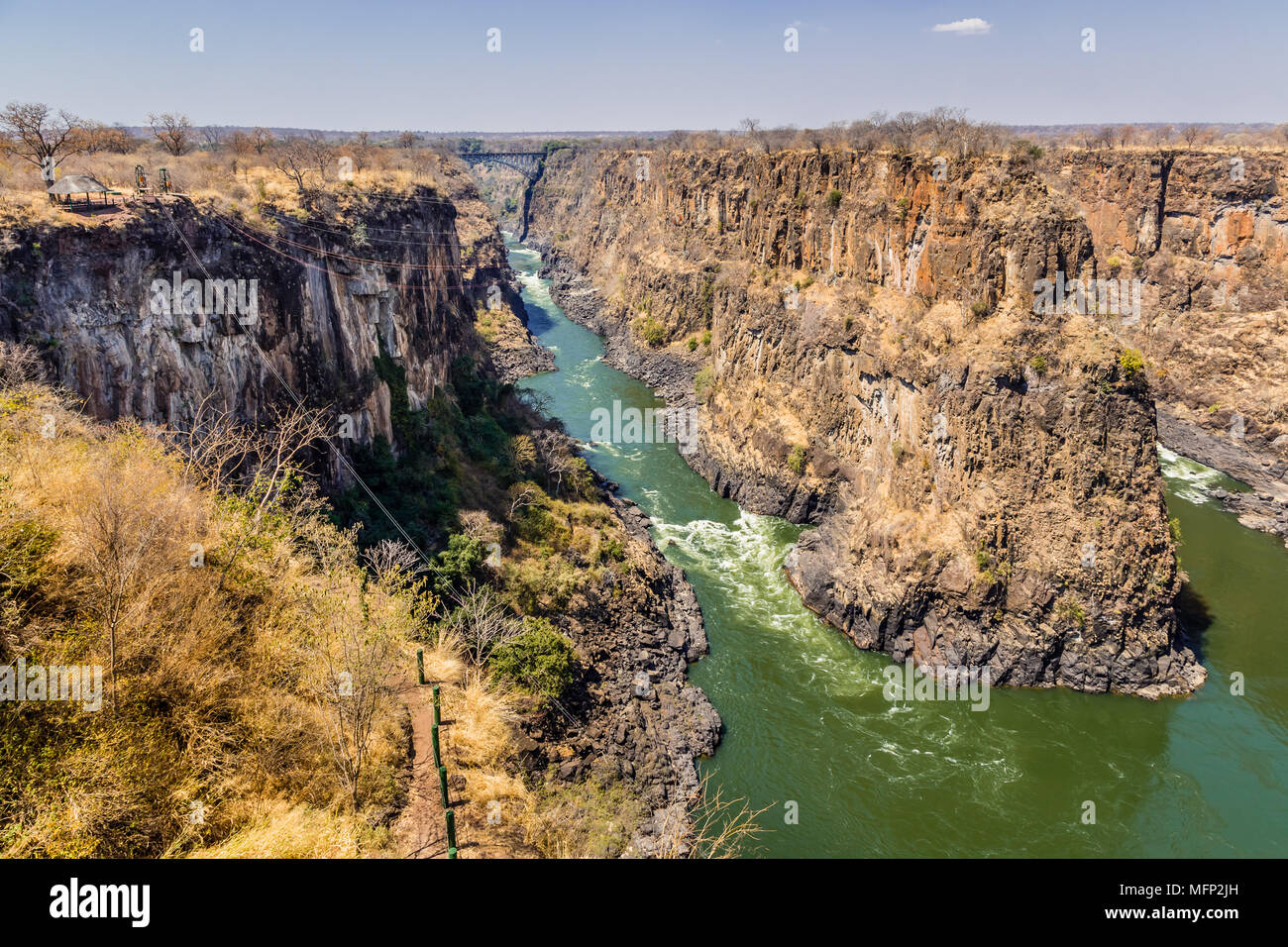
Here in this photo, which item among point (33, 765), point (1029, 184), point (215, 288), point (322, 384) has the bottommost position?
point (33, 765)

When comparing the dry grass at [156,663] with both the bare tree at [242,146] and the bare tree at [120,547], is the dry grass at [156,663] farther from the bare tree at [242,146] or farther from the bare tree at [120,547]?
the bare tree at [242,146]

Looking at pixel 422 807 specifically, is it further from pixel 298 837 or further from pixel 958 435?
pixel 958 435

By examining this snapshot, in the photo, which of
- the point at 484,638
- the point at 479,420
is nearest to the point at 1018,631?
the point at 484,638

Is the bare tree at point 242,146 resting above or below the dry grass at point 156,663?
above

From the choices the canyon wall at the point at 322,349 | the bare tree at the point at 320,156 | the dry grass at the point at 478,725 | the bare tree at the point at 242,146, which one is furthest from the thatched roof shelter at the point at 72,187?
the dry grass at the point at 478,725

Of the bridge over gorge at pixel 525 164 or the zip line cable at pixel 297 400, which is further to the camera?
the bridge over gorge at pixel 525 164
